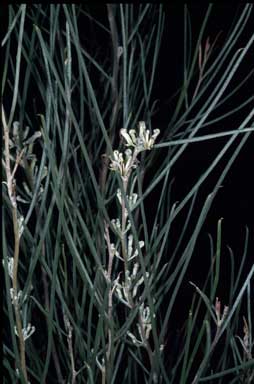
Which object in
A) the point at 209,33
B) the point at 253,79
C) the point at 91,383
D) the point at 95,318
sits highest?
the point at 209,33

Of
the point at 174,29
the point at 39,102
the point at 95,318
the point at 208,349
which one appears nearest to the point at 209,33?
the point at 174,29

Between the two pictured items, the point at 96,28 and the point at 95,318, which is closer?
the point at 95,318

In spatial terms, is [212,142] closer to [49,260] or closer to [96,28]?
[96,28]

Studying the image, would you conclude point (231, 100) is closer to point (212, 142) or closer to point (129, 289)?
point (212, 142)

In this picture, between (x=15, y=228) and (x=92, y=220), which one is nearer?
(x=15, y=228)

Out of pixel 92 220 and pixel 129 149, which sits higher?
pixel 129 149

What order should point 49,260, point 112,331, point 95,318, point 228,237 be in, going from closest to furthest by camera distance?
point 112,331
point 49,260
point 95,318
point 228,237

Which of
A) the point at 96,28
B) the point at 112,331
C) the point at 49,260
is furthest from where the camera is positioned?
the point at 96,28

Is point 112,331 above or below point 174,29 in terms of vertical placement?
below

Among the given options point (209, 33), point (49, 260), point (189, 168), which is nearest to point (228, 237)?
point (189, 168)

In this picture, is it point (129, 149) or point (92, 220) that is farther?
point (92, 220)
